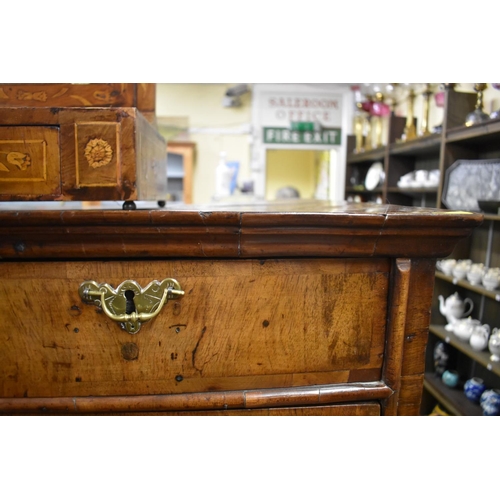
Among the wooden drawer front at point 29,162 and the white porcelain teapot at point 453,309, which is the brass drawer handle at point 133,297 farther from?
the white porcelain teapot at point 453,309

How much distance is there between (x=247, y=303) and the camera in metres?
0.51

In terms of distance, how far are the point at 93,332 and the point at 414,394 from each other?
45 centimetres

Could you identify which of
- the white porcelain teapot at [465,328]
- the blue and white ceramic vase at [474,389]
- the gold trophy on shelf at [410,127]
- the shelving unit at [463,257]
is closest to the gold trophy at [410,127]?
the gold trophy on shelf at [410,127]

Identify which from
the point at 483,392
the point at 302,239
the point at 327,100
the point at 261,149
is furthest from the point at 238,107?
the point at 302,239

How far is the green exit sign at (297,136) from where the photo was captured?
3979mm

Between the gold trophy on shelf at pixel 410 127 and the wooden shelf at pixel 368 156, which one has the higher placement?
the gold trophy on shelf at pixel 410 127

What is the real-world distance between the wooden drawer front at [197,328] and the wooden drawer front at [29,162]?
0.35 feet

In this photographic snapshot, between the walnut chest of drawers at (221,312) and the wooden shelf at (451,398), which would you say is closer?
the walnut chest of drawers at (221,312)

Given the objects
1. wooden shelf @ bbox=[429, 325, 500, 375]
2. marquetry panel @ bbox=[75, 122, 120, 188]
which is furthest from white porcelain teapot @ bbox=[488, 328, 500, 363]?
marquetry panel @ bbox=[75, 122, 120, 188]

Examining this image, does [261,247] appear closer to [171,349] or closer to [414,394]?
[171,349]

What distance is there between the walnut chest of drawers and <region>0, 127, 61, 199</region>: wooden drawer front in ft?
0.27

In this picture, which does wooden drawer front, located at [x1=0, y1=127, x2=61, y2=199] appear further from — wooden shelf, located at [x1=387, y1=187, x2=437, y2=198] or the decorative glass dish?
wooden shelf, located at [x1=387, y1=187, x2=437, y2=198]

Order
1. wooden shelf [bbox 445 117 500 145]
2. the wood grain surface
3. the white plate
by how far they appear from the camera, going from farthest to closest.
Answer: the white plate
wooden shelf [bbox 445 117 500 145]
the wood grain surface

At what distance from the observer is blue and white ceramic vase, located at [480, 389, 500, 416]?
1510 mm
